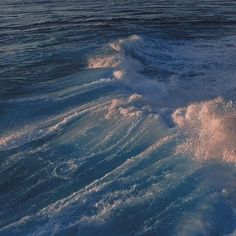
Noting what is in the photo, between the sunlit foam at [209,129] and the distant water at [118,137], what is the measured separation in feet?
0.09

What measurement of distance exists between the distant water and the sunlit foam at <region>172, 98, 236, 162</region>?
27mm

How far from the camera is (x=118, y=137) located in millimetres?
10719

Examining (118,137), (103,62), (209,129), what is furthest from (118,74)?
(209,129)

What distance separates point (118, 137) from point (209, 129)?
2096 millimetres

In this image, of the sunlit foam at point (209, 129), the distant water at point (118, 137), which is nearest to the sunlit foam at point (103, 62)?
the distant water at point (118, 137)

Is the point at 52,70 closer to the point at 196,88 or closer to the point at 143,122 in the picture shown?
the point at 196,88

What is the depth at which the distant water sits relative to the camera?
26.6ft

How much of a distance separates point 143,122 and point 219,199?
3477mm

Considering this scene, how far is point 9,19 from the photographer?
26.2 metres

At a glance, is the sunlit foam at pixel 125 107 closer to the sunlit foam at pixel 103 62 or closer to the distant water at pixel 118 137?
the distant water at pixel 118 137

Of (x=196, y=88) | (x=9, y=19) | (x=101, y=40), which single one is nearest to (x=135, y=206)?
(x=196, y=88)

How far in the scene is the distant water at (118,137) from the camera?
26.6ft

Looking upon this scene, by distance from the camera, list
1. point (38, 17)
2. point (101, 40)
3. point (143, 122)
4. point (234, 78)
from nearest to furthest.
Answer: point (143, 122)
point (234, 78)
point (101, 40)
point (38, 17)

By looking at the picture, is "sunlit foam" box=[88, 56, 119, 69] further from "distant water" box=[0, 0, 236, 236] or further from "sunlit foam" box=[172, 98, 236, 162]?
"sunlit foam" box=[172, 98, 236, 162]
